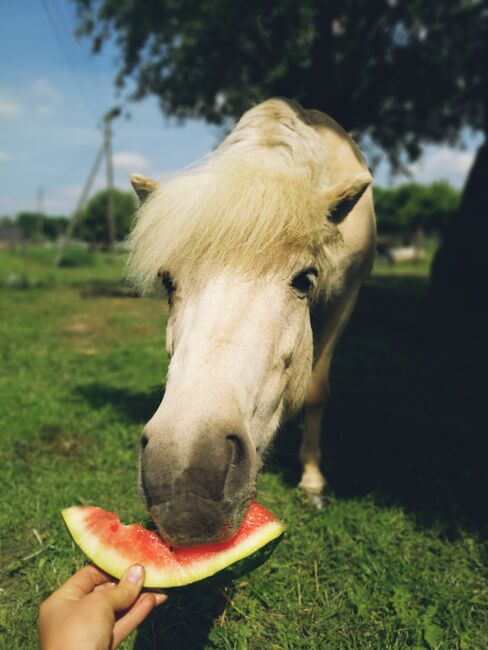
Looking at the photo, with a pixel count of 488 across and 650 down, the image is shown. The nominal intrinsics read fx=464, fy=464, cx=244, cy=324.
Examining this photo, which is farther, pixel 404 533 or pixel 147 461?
pixel 404 533

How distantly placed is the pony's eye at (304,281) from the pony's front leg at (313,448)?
1525 millimetres

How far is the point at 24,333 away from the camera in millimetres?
8641

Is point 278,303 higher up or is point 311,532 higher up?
point 278,303

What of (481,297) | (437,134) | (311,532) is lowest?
(311,532)

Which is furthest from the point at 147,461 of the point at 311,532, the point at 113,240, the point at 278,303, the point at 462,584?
the point at 113,240

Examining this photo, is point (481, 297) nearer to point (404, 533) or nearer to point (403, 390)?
point (403, 390)

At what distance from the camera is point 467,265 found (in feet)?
27.1

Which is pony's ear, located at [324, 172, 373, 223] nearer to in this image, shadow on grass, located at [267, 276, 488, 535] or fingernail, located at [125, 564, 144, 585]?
fingernail, located at [125, 564, 144, 585]

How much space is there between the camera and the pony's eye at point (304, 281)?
2242mm

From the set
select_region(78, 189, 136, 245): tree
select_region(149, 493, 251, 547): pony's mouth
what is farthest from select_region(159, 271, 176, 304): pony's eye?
select_region(78, 189, 136, 245): tree

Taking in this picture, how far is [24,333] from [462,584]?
8.15m

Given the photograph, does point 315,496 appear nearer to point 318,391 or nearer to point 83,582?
point 318,391

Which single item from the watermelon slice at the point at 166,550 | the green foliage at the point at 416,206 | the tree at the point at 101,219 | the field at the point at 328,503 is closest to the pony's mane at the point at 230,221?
the field at the point at 328,503

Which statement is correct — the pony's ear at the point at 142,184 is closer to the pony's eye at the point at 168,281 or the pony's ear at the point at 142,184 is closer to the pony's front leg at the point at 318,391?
the pony's eye at the point at 168,281
